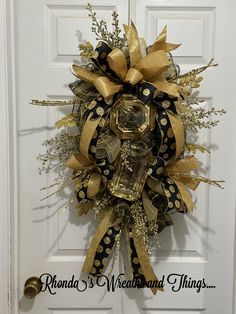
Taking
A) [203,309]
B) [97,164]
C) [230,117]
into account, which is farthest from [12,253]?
[230,117]

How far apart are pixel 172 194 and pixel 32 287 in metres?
0.60

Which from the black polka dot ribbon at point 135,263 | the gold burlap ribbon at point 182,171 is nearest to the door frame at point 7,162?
the black polka dot ribbon at point 135,263

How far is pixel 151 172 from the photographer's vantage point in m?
1.11

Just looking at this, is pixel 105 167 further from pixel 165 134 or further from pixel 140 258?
pixel 140 258

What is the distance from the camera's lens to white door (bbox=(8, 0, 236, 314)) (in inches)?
48.1

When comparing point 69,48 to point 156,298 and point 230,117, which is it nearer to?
point 230,117

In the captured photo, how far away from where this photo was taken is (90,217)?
1282 mm

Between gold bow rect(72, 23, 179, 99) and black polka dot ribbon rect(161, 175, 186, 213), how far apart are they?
272 millimetres

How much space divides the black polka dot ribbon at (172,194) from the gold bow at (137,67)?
0.27 metres

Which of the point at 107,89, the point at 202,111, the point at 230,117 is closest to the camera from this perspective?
the point at 107,89

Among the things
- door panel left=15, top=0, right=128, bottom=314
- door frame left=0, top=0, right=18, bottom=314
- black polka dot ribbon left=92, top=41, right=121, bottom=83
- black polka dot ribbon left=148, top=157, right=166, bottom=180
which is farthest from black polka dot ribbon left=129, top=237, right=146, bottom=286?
black polka dot ribbon left=92, top=41, right=121, bottom=83

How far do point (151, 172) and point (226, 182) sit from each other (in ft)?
1.05

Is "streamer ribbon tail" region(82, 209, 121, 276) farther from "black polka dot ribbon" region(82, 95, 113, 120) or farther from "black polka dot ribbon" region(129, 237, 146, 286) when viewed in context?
"black polka dot ribbon" region(82, 95, 113, 120)

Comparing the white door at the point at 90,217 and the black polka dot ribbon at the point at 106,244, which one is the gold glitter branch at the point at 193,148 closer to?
the white door at the point at 90,217
